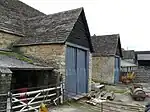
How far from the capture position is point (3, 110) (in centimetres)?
786

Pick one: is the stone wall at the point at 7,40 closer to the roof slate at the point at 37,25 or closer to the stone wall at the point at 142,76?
the roof slate at the point at 37,25

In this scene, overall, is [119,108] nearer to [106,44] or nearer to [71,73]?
[71,73]

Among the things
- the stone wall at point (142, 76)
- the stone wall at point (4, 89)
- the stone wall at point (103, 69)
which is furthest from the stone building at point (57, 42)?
the stone wall at point (142, 76)

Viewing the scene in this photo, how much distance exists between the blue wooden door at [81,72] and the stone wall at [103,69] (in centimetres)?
828

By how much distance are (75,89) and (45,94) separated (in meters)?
2.86

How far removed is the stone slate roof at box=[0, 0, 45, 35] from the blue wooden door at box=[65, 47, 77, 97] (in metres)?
4.68

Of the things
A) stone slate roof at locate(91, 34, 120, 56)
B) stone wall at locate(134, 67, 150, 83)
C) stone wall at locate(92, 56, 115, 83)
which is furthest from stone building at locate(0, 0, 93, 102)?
stone wall at locate(134, 67, 150, 83)

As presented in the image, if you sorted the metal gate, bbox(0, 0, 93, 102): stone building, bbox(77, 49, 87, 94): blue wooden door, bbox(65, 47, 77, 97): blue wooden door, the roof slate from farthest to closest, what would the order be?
bbox(77, 49, 87, 94): blue wooden door
the roof slate
the metal gate
bbox(65, 47, 77, 97): blue wooden door
bbox(0, 0, 93, 102): stone building

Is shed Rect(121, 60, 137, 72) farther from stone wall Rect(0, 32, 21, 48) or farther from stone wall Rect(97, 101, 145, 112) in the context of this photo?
stone wall Rect(0, 32, 21, 48)

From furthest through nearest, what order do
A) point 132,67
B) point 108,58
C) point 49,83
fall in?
point 132,67 → point 108,58 → point 49,83

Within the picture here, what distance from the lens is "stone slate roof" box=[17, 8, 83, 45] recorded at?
12.3 meters

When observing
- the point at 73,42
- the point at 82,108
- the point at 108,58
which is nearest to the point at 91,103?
the point at 82,108

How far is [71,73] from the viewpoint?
42.0ft

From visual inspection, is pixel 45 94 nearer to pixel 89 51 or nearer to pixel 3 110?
pixel 3 110
